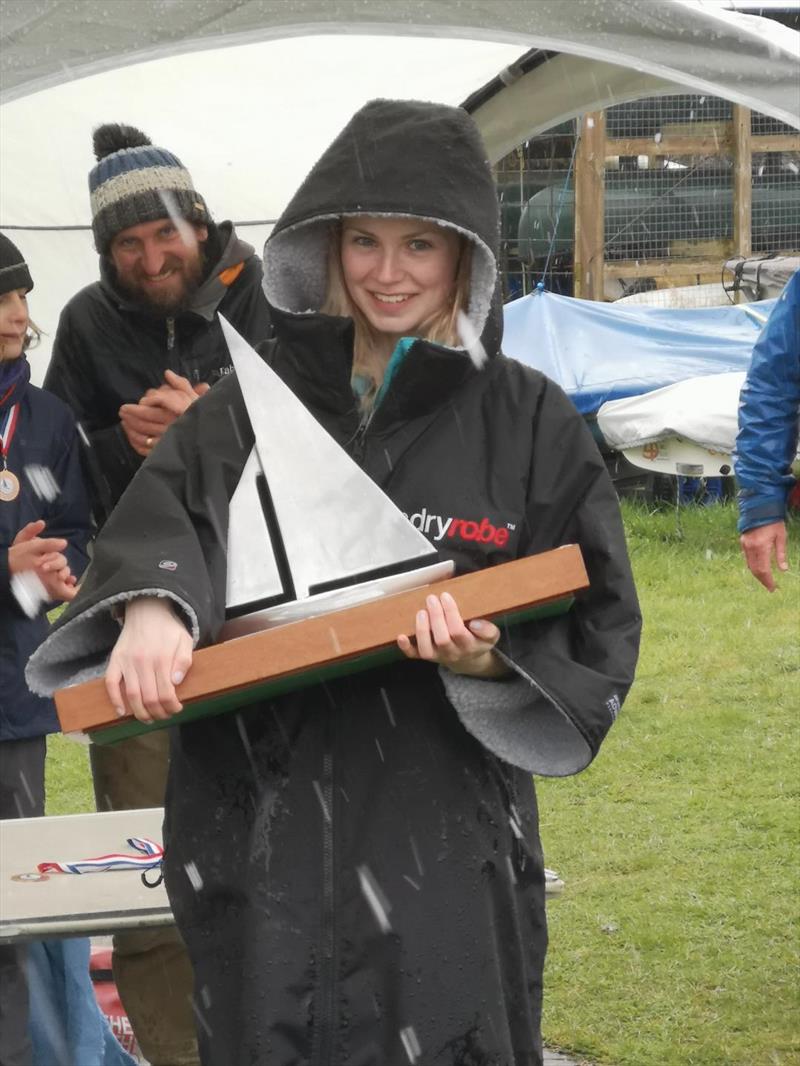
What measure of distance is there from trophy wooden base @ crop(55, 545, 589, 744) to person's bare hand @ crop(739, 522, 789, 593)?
2312 mm

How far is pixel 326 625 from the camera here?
7.11 feet

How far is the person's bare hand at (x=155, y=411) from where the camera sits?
11.7 feet

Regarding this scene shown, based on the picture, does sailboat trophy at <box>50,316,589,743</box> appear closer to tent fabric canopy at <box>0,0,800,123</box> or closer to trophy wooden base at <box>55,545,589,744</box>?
trophy wooden base at <box>55,545,589,744</box>

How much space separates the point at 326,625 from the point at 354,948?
0.49 m

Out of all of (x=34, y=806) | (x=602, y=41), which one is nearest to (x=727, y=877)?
(x=34, y=806)

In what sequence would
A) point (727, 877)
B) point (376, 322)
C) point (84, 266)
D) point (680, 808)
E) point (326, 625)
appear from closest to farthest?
point (326, 625) < point (376, 322) < point (727, 877) < point (680, 808) < point (84, 266)

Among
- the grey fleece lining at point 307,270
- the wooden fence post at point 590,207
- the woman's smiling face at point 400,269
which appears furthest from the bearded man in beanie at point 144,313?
the wooden fence post at point 590,207

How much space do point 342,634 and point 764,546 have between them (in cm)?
246

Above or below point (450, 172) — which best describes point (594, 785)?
below

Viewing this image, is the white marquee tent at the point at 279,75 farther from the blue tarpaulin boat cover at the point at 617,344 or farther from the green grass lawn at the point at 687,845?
the blue tarpaulin boat cover at the point at 617,344

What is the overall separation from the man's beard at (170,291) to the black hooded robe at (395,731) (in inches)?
47.6

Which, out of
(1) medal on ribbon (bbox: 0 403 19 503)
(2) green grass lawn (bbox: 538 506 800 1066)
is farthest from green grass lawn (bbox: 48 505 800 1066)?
(1) medal on ribbon (bbox: 0 403 19 503)

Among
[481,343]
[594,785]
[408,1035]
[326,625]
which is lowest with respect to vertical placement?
[594,785]

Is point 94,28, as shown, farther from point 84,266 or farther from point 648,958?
point 84,266
